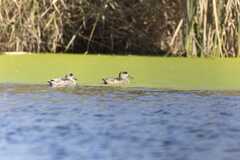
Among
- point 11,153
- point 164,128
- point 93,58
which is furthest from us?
point 93,58

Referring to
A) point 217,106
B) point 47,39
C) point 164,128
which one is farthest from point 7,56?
point 164,128

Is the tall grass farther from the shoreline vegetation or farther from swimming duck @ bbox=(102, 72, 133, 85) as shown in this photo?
swimming duck @ bbox=(102, 72, 133, 85)

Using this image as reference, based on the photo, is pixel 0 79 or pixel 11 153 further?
pixel 0 79

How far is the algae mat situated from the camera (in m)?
9.41

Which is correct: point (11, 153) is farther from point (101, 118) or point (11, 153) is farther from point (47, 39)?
point (47, 39)

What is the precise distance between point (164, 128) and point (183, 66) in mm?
4025

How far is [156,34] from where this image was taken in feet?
42.0

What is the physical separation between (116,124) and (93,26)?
6.13 metres

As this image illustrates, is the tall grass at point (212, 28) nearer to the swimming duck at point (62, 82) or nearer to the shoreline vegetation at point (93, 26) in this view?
the shoreline vegetation at point (93, 26)

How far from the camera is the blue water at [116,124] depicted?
19.0 feet

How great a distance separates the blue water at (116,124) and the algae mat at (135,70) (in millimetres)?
522

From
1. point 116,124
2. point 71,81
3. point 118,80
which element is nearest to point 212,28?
point 118,80

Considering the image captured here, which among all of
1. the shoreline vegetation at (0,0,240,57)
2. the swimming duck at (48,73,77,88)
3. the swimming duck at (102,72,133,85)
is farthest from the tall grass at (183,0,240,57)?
the swimming duck at (48,73,77,88)

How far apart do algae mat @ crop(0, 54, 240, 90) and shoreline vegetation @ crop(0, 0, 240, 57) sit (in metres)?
0.59
